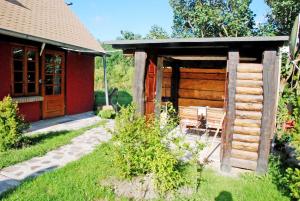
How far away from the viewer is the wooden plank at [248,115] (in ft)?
17.8

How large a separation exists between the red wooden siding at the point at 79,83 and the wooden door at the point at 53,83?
328mm

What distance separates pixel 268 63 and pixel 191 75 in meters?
5.79

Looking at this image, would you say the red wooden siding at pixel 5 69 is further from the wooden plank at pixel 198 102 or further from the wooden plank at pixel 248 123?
the wooden plank at pixel 248 123

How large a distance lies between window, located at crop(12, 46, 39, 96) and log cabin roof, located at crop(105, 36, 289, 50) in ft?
13.8

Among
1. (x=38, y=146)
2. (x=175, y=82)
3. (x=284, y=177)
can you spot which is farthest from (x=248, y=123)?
(x=175, y=82)

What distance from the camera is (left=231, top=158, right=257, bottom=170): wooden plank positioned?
5.47 metres

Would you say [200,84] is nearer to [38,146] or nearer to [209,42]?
[209,42]

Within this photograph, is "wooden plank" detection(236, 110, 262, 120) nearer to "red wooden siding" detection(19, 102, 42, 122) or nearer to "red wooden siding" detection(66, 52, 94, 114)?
"red wooden siding" detection(19, 102, 42, 122)

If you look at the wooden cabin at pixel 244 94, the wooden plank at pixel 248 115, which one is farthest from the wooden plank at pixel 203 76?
the wooden plank at pixel 248 115

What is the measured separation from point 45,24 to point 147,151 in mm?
7839

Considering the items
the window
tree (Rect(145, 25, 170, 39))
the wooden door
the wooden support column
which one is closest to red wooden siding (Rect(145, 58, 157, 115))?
the wooden support column

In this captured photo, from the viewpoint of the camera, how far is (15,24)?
8242 mm

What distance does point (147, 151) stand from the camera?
448 centimetres

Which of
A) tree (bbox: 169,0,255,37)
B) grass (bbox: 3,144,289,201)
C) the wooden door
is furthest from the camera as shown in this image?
tree (bbox: 169,0,255,37)
